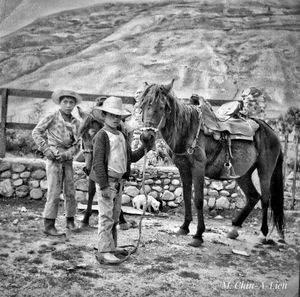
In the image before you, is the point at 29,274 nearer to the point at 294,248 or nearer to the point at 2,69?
the point at 2,69

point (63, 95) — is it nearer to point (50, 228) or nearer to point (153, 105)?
point (153, 105)

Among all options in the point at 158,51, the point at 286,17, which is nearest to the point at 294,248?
the point at 286,17

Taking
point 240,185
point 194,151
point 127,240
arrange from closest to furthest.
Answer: point 127,240 → point 194,151 → point 240,185

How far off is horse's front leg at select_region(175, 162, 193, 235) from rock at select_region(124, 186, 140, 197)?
829 mm

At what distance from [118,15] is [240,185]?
7.28 feet

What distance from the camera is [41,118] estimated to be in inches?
163

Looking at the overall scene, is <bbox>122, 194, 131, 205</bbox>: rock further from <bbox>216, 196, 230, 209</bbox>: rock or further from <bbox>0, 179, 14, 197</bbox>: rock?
<bbox>0, 179, 14, 197</bbox>: rock

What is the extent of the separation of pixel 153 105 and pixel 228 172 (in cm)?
130

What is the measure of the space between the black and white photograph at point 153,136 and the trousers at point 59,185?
0.05 feet

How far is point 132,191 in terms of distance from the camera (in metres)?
4.66

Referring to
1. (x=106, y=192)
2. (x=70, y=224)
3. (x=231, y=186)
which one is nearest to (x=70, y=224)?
(x=70, y=224)

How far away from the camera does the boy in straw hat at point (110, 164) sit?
10.6 ft

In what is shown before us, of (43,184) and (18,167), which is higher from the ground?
(18,167)

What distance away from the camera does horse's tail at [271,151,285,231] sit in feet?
11.9
